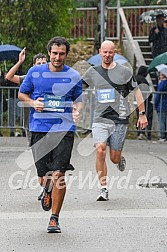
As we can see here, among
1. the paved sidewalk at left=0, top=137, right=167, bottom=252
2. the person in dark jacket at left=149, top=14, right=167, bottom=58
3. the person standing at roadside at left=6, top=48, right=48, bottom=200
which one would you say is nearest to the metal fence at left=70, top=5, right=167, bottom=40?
the person in dark jacket at left=149, top=14, right=167, bottom=58

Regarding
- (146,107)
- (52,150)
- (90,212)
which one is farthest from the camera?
(146,107)

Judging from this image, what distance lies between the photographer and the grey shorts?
35.0 feet

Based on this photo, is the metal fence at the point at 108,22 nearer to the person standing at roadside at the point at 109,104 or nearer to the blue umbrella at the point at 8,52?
the blue umbrella at the point at 8,52

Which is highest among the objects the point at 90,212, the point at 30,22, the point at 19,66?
the point at 30,22

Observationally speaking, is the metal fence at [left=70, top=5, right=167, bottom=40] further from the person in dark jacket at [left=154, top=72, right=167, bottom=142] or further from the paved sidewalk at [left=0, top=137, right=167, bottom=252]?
the paved sidewalk at [left=0, top=137, right=167, bottom=252]

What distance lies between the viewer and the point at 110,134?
10.8 m

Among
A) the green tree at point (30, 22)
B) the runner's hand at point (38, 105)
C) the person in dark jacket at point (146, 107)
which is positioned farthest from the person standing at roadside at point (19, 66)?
the green tree at point (30, 22)

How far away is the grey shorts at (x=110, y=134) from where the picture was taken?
10672 millimetres

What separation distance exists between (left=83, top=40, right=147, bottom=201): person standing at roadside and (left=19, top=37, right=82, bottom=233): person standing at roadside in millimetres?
1941

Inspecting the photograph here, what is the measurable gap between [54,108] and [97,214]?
1587 millimetres

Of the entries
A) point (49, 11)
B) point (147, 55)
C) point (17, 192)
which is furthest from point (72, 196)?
point (147, 55)

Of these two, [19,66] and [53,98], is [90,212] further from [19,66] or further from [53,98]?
[19,66]

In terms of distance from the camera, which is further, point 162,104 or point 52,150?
point 162,104

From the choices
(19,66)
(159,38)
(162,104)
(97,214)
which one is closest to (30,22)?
(159,38)
